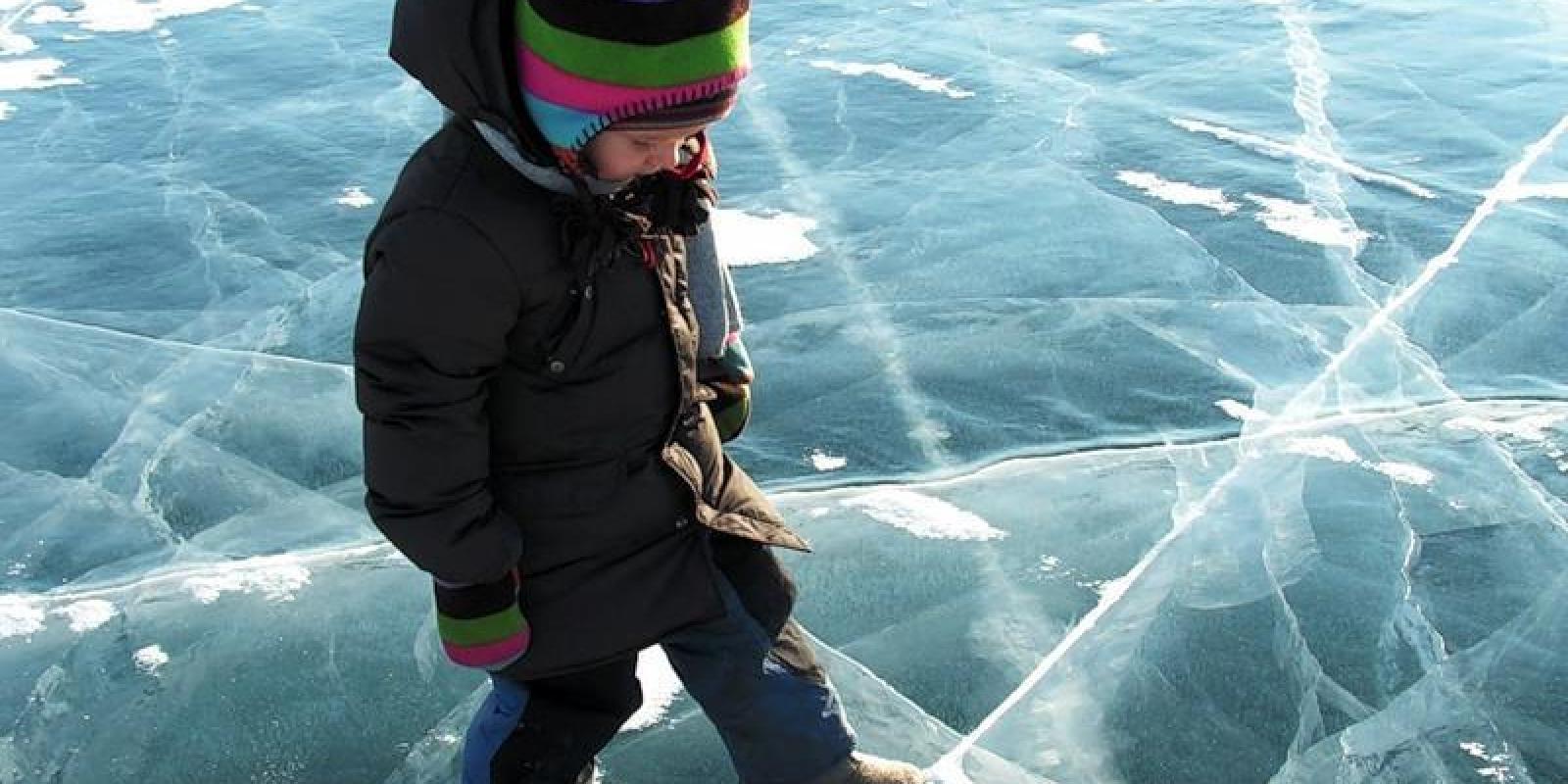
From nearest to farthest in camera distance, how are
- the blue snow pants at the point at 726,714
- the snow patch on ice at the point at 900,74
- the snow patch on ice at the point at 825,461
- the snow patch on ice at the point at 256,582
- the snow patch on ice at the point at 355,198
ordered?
the blue snow pants at the point at 726,714 < the snow patch on ice at the point at 256,582 < the snow patch on ice at the point at 825,461 < the snow patch on ice at the point at 355,198 < the snow patch on ice at the point at 900,74

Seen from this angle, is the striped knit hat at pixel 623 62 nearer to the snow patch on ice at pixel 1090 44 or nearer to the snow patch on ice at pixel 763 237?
the snow patch on ice at pixel 763 237

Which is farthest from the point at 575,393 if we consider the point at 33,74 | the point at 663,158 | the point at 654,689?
the point at 33,74

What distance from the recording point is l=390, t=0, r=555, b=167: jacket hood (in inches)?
56.1

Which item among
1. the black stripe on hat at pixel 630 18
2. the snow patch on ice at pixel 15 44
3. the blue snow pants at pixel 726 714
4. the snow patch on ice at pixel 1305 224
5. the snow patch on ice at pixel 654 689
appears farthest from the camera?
the snow patch on ice at pixel 15 44

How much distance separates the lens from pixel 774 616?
1.78m

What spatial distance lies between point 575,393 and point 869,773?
0.55 metres

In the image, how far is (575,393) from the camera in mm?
1615

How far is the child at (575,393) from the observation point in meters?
1.46

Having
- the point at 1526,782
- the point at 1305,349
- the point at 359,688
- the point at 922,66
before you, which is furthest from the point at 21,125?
the point at 1526,782

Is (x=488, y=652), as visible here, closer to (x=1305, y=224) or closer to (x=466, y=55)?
(x=466, y=55)

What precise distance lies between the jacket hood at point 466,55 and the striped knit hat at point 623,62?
0.02m

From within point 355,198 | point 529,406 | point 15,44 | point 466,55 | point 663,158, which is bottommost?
point 15,44

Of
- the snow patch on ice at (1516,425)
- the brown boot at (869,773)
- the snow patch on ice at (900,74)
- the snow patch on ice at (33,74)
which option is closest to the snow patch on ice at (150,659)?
the brown boot at (869,773)

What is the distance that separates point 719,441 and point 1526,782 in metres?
1.06
